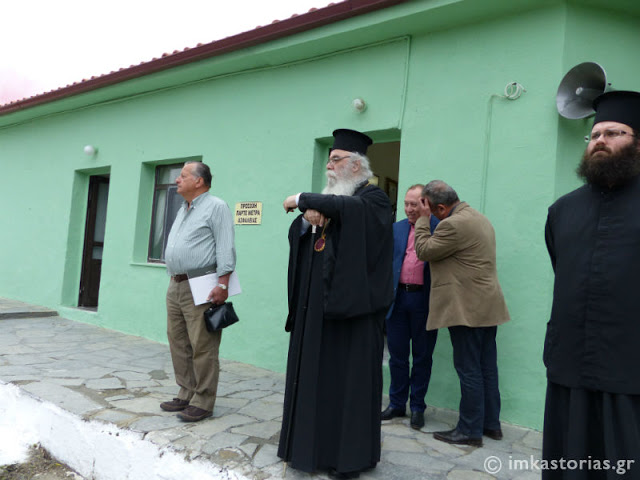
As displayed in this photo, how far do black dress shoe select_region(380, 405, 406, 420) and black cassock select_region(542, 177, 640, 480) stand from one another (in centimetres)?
186

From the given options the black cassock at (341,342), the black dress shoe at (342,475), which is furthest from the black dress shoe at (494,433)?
the black dress shoe at (342,475)

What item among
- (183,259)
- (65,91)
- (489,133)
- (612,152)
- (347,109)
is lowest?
(183,259)

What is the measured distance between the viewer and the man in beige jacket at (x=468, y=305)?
3475 millimetres

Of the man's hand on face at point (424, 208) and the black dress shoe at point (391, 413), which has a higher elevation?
the man's hand on face at point (424, 208)

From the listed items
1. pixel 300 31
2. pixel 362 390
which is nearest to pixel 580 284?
pixel 362 390

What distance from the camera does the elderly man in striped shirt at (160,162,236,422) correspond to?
3.63 metres

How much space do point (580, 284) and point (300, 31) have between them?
4023 mm

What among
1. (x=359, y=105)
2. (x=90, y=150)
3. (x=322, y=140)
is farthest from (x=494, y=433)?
(x=90, y=150)

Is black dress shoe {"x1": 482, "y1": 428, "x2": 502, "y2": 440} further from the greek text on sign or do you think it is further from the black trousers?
the greek text on sign

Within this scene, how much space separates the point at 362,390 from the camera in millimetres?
2820

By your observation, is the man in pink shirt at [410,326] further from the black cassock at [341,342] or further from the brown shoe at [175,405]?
the brown shoe at [175,405]

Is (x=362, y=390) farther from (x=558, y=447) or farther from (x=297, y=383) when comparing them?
(x=558, y=447)

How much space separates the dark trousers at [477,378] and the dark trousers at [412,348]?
34cm

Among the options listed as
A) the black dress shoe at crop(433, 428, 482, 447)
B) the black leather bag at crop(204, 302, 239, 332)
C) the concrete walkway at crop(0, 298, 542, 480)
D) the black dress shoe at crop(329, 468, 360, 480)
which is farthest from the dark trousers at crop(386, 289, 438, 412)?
the black leather bag at crop(204, 302, 239, 332)
